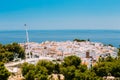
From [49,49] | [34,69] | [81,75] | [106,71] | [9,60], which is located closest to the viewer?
[81,75]

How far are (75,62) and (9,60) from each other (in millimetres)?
13219

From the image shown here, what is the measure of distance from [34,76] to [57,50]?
117 feet

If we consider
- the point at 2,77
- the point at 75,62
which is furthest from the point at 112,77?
the point at 2,77

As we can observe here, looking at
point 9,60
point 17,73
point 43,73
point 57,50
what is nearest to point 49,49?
point 57,50

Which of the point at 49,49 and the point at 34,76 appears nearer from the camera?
the point at 34,76

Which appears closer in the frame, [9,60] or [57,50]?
[9,60]

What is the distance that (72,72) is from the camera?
70.8 feet

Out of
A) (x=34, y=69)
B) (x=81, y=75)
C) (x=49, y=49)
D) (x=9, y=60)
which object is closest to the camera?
(x=81, y=75)

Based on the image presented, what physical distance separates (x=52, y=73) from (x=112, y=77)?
17.1ft

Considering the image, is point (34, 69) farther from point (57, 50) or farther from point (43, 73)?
point (57, 50)

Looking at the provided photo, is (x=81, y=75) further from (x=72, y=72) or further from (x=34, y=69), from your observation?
(x=34, y=69)

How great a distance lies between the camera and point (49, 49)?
186 feet

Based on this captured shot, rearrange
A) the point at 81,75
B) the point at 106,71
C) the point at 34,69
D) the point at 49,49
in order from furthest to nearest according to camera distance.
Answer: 1. the point at 49,49
2. the point at 106,71
3. the point at 34,69
4. the point at 81,75

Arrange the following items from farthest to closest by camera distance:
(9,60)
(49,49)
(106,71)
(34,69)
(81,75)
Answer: (49,49) → (9,60) → (106,71) → (34,69) → (81,75)
